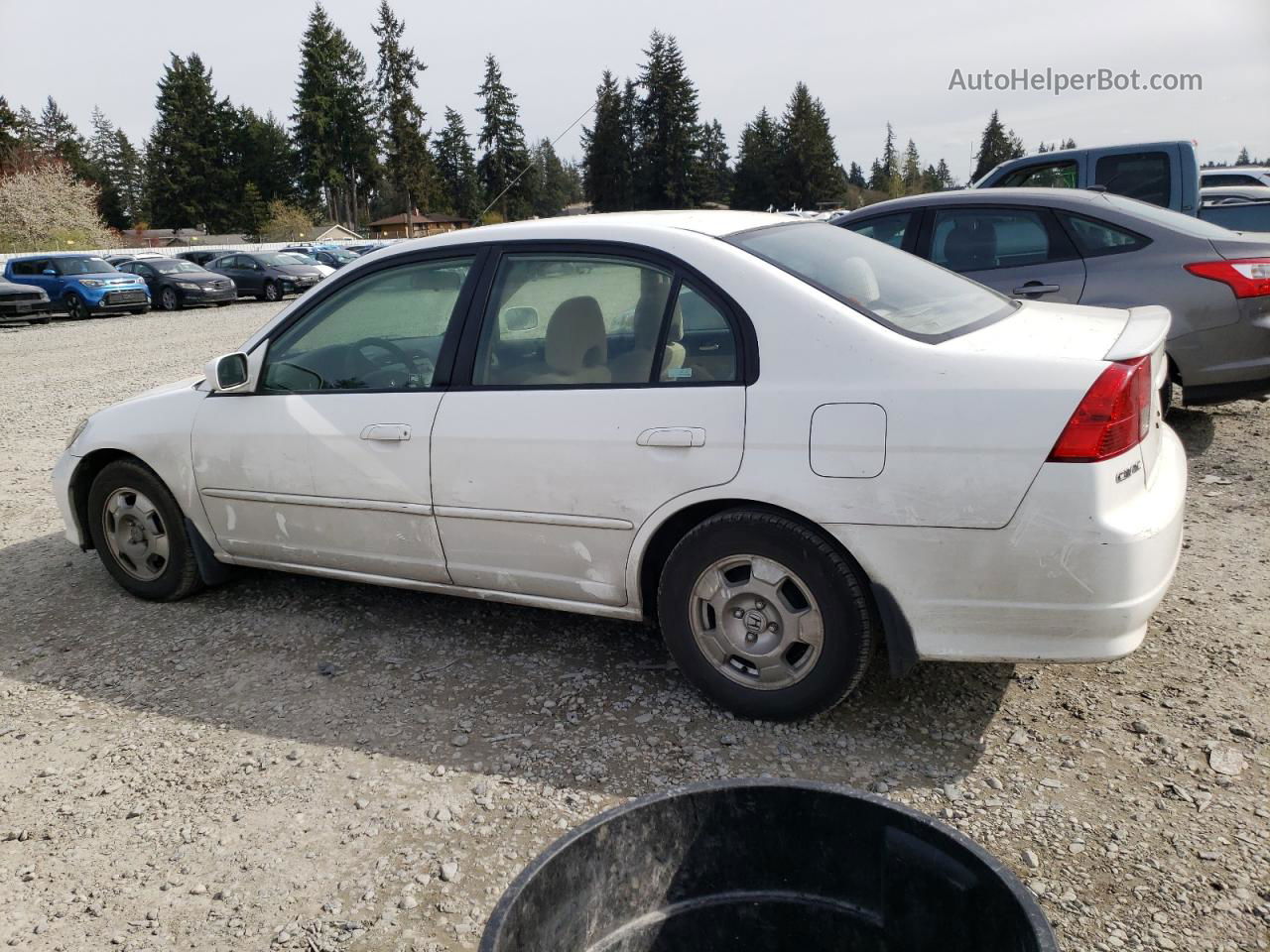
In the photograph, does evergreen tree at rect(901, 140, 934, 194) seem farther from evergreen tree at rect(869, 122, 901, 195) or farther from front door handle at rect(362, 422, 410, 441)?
front door handle at rect(362, 422, 410, 441)

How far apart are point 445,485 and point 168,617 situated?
182 centimetres

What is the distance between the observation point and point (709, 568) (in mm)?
3324

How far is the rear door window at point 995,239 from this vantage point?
6.58 metres

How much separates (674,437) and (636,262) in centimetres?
71

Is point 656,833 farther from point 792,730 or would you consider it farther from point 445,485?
point 445,485

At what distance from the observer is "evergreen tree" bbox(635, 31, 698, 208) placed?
302 ft

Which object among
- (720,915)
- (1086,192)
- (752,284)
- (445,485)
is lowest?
(720,915)

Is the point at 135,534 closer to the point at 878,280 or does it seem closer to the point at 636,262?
the point at 636,262

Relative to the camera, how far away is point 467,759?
332 cm

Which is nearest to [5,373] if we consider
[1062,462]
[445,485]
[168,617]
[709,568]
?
[168,617]

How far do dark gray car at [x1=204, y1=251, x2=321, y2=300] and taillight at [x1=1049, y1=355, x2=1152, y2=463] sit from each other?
3013 centimetres

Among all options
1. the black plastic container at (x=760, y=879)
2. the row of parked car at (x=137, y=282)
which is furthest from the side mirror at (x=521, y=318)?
the row of parked car at (x=137, y=282)

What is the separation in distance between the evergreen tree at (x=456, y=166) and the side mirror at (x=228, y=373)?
105883 mm

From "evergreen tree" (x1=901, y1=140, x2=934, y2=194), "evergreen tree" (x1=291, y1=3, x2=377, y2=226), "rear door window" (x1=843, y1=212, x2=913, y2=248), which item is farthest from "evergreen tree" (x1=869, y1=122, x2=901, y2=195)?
"rear door window" (x1=843, y1=212, x2=913, y2=248)
